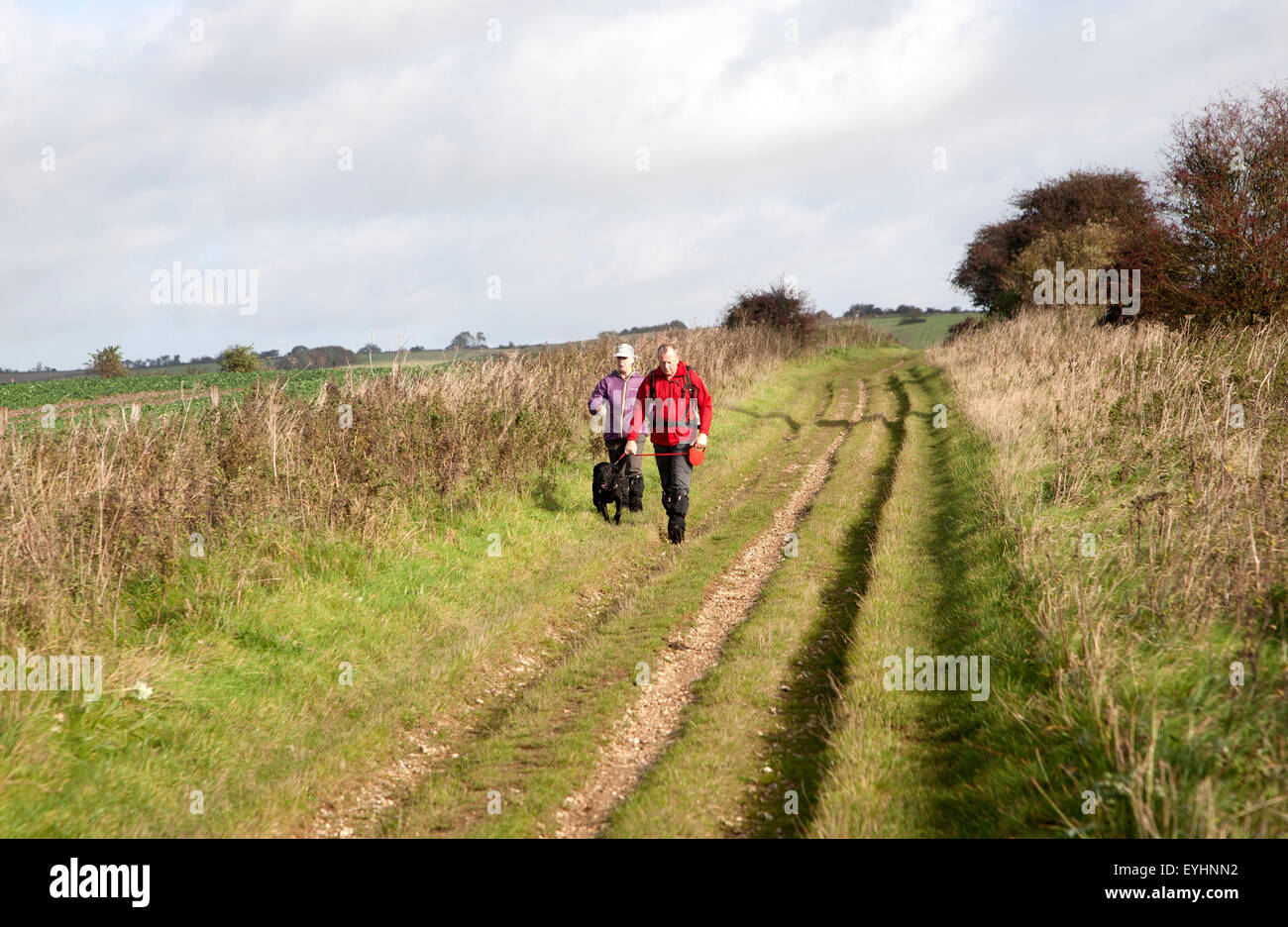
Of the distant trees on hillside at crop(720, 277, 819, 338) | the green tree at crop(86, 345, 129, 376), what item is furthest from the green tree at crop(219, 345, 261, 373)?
the distant trees on hillside at crop(720, 277, 819, 338)

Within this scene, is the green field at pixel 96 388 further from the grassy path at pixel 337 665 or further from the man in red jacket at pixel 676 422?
the grassy path at pixel 337 665

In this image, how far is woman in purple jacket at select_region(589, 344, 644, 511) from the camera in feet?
33.0

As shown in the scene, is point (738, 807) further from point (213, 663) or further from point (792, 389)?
point (792, 389)

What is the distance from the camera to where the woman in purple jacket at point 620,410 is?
10.1 metres

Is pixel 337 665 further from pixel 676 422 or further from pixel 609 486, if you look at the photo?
pixel 676 422

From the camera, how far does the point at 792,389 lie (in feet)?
83.5

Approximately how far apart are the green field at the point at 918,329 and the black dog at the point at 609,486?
36013 mm

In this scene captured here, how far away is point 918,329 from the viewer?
58.3m

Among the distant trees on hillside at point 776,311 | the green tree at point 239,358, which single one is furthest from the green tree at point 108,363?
the distant trees on hillside at point 776,311

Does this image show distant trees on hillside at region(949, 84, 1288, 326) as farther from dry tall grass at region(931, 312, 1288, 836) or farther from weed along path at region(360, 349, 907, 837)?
weed along path at region(360, 349, 907, 837)

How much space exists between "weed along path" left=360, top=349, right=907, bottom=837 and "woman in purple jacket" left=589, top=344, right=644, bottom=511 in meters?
0.90

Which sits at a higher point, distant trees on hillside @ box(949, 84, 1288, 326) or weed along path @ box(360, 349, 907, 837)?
distant trees on hillside @ box(949, 84, 1288, 326)

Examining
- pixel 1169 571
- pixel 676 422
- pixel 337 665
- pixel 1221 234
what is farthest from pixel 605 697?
pixel 1221 234
